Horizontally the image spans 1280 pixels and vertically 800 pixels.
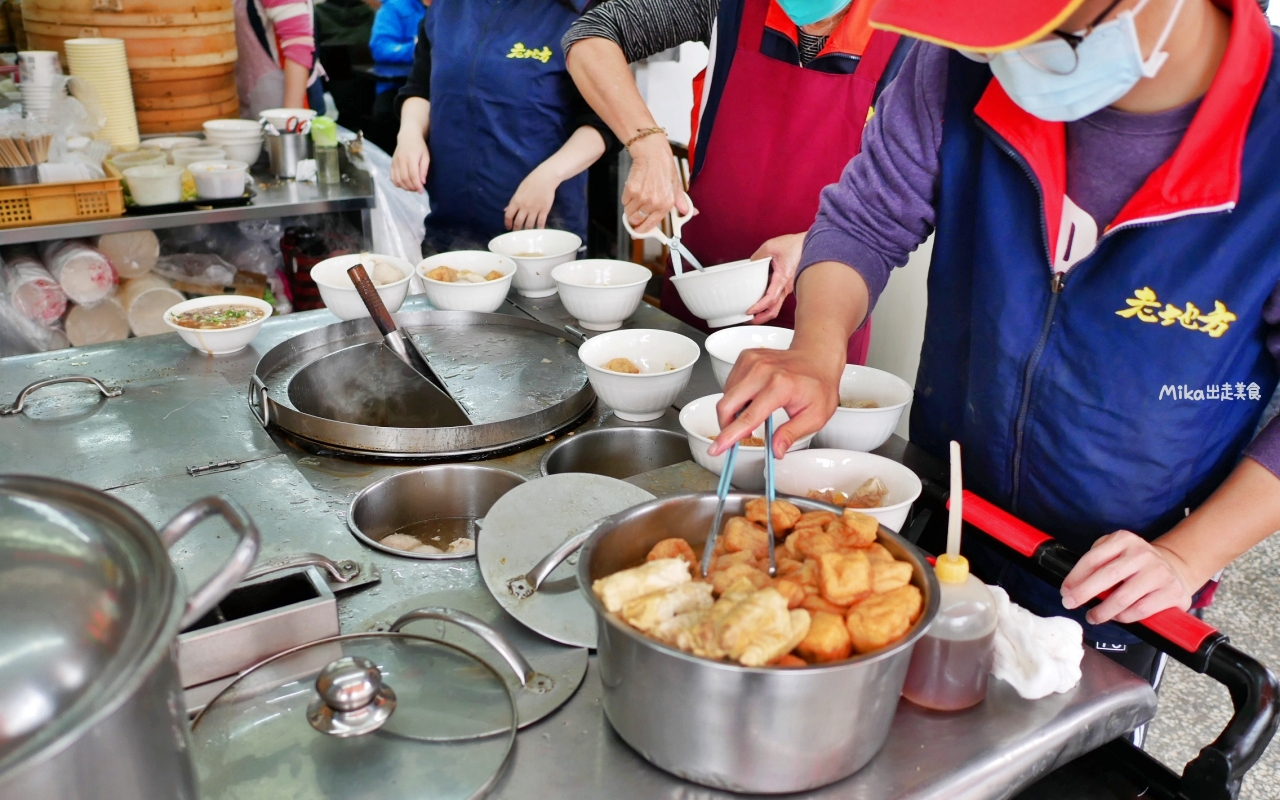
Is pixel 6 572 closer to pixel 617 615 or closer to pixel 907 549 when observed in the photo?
pixel 617 615

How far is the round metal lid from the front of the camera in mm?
1245

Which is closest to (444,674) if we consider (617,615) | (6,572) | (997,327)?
(617,615)

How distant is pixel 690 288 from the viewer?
207 cm

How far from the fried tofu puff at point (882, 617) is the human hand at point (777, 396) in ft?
0.92

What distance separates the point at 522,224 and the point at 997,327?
173 cm

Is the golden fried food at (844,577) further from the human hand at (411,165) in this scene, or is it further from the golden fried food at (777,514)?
the human hand at (411,165)

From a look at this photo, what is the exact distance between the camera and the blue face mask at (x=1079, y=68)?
1.09m

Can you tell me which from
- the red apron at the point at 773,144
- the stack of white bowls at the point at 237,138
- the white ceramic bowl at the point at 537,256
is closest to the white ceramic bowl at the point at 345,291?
the white ceramic bowl at the point at 537,256

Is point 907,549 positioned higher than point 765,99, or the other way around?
point 765,99

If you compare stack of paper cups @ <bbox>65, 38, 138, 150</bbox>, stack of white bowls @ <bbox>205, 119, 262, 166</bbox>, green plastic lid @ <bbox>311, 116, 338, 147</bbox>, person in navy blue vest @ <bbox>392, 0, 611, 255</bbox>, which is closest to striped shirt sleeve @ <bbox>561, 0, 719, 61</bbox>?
person in navy blue vest @ <bbox>392, 0, 611, 255</bbox>

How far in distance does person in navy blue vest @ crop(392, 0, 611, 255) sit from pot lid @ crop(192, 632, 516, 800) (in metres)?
2.15

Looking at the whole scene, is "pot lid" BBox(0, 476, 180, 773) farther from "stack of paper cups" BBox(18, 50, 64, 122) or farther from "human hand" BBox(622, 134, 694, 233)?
"stack of paper cups" BBox(18, 50, 64, 122)

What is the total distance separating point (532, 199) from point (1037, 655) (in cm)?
215

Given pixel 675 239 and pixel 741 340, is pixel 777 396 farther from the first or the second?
pixel 675 239
